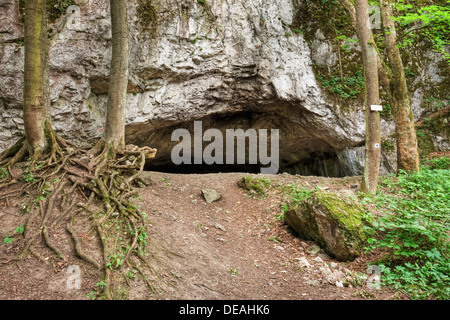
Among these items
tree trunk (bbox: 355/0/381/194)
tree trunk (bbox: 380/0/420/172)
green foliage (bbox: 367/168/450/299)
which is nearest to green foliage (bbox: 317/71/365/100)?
tree trunk (bbox: 380/0/420/172)

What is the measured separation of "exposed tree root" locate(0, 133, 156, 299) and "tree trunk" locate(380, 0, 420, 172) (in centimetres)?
642

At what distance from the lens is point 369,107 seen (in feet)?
20.8

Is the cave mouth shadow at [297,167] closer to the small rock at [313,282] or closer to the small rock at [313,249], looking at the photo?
the small rock at [313,249]

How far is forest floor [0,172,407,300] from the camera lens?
3.21m

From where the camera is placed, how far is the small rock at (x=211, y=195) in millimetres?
6566

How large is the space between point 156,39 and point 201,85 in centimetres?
A: 199

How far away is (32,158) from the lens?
4965 millimetres

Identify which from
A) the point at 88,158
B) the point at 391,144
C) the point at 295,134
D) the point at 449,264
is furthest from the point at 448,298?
the point at 295,134

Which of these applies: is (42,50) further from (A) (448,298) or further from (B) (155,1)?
(A) (448,298)

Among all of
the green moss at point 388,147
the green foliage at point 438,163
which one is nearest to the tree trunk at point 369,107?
the green foliage at point 438,163

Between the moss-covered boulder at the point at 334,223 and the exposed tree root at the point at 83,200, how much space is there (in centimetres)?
270

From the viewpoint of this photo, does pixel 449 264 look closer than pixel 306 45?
Yes

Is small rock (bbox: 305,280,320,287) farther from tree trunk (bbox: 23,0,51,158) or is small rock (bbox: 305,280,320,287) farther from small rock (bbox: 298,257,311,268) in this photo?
tree trunk (bbox: 23,0,51,158)

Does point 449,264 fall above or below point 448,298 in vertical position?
above
